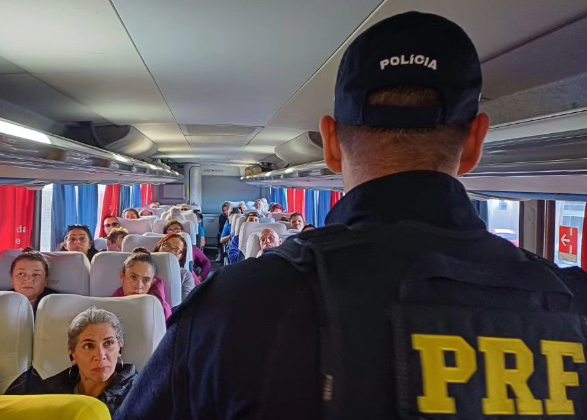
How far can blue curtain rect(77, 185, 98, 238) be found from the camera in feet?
30.8

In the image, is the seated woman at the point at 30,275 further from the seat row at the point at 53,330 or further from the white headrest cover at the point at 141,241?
the white headrest cover at the point at 141,241

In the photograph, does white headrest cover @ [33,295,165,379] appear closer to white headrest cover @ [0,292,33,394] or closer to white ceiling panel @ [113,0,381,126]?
white headrest cover @ [0,292,33,394]

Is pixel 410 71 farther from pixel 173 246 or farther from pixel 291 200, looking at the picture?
pixel 291 200

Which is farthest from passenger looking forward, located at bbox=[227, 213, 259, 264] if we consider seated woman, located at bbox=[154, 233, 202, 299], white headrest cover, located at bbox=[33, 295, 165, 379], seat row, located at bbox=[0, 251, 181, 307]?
white headrest cover, located at bbox=[33, 295, 165, 379]

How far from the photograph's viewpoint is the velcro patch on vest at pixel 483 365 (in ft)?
2.38

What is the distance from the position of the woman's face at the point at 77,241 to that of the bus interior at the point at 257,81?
0.88 metres

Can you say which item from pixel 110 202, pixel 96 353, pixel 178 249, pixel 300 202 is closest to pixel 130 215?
pixel 110 202

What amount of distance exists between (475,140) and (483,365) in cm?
38

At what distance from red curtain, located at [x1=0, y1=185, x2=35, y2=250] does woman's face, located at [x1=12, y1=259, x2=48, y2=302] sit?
2.22 metres

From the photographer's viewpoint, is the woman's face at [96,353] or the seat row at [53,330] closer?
the woman's face at [96,353]

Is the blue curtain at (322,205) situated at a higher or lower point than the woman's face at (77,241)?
higher

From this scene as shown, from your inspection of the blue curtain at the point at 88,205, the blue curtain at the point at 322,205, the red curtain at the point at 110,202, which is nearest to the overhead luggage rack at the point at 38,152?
the blue curtain at the point at 88,205

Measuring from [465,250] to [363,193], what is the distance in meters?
0.18

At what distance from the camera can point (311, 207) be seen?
43.9 ft
